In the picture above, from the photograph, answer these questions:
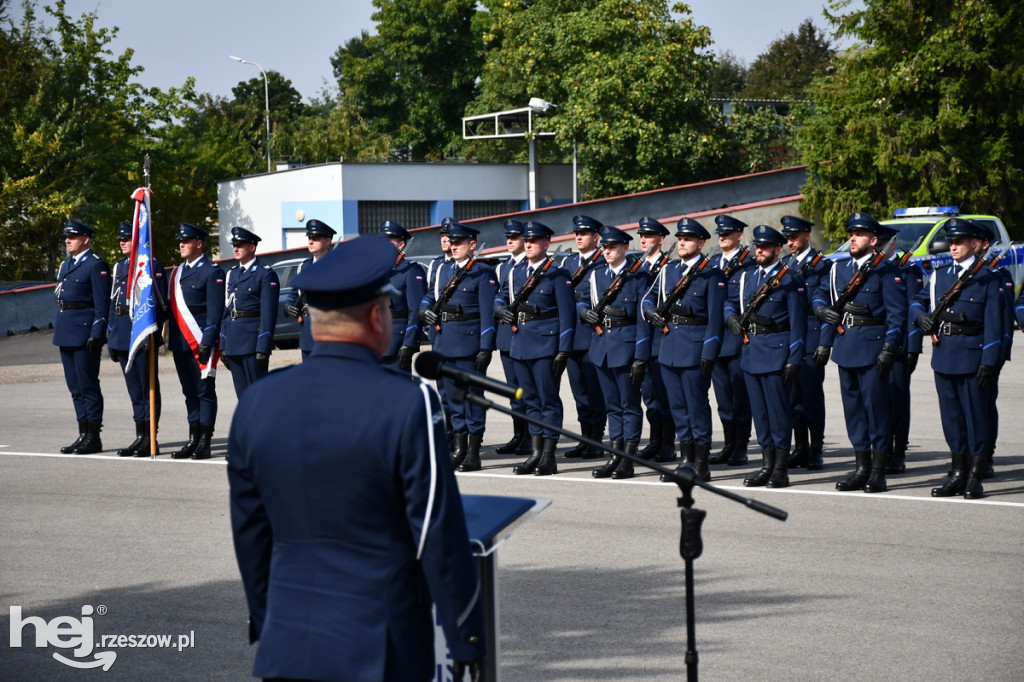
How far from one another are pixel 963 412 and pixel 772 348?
1.48 m

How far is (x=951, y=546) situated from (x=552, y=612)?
2766mm

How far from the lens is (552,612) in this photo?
6051 millimetres

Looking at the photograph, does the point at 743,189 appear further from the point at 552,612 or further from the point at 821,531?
the point at 552,612

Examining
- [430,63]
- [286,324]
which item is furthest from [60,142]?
[430,63]

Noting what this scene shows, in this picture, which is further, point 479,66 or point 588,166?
point 479,66

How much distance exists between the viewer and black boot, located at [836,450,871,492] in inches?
364

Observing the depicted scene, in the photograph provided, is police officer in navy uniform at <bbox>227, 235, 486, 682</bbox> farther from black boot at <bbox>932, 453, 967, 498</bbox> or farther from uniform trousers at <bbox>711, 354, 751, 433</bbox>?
uniform trousers at <bbox>711, 354, 751, 433</bbox>

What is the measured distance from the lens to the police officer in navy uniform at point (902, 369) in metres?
9.81

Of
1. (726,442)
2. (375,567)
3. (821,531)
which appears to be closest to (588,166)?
(726,442)

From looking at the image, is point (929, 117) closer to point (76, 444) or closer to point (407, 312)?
point (407, 312)

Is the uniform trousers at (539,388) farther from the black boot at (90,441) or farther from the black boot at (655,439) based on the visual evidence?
the black boot at (90,441)

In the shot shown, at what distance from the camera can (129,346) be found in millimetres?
11703

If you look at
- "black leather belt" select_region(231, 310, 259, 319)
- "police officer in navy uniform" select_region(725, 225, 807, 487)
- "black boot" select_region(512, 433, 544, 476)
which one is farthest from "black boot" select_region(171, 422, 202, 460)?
"police officer in navy uniform" select_region(725, 225, 807, 487)

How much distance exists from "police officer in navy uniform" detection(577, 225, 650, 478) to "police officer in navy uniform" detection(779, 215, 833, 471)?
131cm
